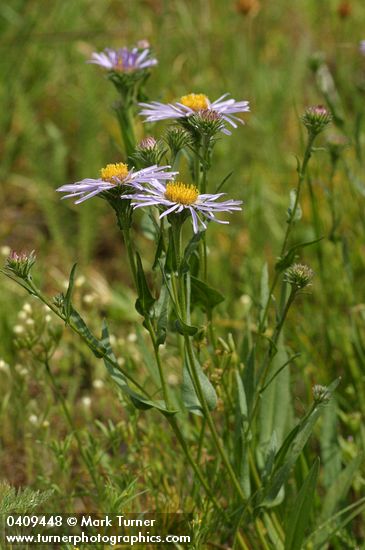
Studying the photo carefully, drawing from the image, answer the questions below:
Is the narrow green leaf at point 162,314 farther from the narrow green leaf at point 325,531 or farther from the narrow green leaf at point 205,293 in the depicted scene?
→ the narrow green leaf at point 325,531

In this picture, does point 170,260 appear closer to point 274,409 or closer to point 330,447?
point 274,409

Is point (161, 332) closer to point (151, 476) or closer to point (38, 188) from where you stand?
point (151, 476)

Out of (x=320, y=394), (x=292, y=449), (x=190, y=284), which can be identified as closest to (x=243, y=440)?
(x=292, y=449)

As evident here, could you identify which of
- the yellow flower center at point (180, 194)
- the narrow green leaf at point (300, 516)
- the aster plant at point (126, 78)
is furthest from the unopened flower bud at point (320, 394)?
the aster plant at point (126, 78)

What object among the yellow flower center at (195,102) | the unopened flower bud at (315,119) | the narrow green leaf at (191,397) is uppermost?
the yellow flower center at (195,102)

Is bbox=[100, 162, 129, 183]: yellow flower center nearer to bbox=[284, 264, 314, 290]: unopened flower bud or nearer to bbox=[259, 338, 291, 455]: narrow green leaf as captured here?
bbox=[284, 264, 314, 290]: unopened flower bud
